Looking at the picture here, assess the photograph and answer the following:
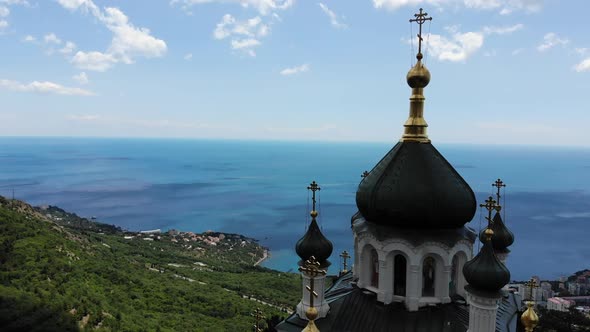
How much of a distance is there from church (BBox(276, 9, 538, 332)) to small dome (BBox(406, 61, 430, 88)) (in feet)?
0.07

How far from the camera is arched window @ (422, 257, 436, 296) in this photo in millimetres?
7902

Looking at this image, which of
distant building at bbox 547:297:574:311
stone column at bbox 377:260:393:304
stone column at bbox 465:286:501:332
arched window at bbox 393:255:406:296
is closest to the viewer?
stone column at bbox 465:286:501:332

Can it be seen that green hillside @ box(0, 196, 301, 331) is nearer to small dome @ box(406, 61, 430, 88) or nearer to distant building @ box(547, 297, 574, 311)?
small dome @ box(406, 61, 430, 88)

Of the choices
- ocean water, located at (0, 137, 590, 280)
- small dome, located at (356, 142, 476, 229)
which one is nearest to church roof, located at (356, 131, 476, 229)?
small dome, located at (356, 142, 476, 229)

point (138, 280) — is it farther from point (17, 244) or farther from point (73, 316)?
point (73, 316)

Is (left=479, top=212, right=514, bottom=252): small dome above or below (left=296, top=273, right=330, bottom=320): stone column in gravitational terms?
above

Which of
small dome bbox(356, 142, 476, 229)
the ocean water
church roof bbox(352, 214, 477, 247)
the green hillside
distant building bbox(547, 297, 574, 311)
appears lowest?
the ocean water

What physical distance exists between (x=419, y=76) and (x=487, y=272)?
4.10 metres

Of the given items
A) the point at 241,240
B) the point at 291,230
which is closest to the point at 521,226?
the point at 291,230

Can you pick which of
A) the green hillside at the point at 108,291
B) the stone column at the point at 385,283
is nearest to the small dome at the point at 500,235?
the stone column at the point at 385,283

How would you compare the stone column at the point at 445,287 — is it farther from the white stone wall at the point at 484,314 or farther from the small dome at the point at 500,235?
the small dome at the point at 500,235

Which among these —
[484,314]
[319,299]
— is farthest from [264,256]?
[484,314]

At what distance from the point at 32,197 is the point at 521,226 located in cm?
11879

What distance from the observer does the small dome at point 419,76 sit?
8297mm
